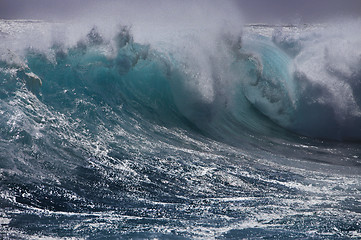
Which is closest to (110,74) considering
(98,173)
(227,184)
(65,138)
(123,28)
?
(123,28)

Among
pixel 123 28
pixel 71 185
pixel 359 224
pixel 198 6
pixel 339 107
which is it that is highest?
pixel 198 6

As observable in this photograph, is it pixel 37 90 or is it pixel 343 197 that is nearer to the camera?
pixel 343 197

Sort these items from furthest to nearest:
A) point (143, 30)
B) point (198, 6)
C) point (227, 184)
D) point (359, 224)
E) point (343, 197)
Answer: point (198, 6)
point (143, 30)
point (227, 184)
point (343, 197)
point (359, 224)

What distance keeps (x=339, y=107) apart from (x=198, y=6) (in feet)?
26.5

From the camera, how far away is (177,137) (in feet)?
30.7

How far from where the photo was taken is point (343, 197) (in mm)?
6379

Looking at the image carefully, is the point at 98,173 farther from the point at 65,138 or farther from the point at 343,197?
the point at 343,197

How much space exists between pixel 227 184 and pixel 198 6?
12.6 meters

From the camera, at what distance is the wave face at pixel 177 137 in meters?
5.44

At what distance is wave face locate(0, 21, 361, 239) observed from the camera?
17.8ft

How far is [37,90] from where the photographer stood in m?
9.40

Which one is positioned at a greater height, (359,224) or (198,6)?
(198,6)

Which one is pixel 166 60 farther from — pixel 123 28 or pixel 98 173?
pixel 98 173

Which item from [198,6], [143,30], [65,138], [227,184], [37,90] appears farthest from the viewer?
[198,6]
